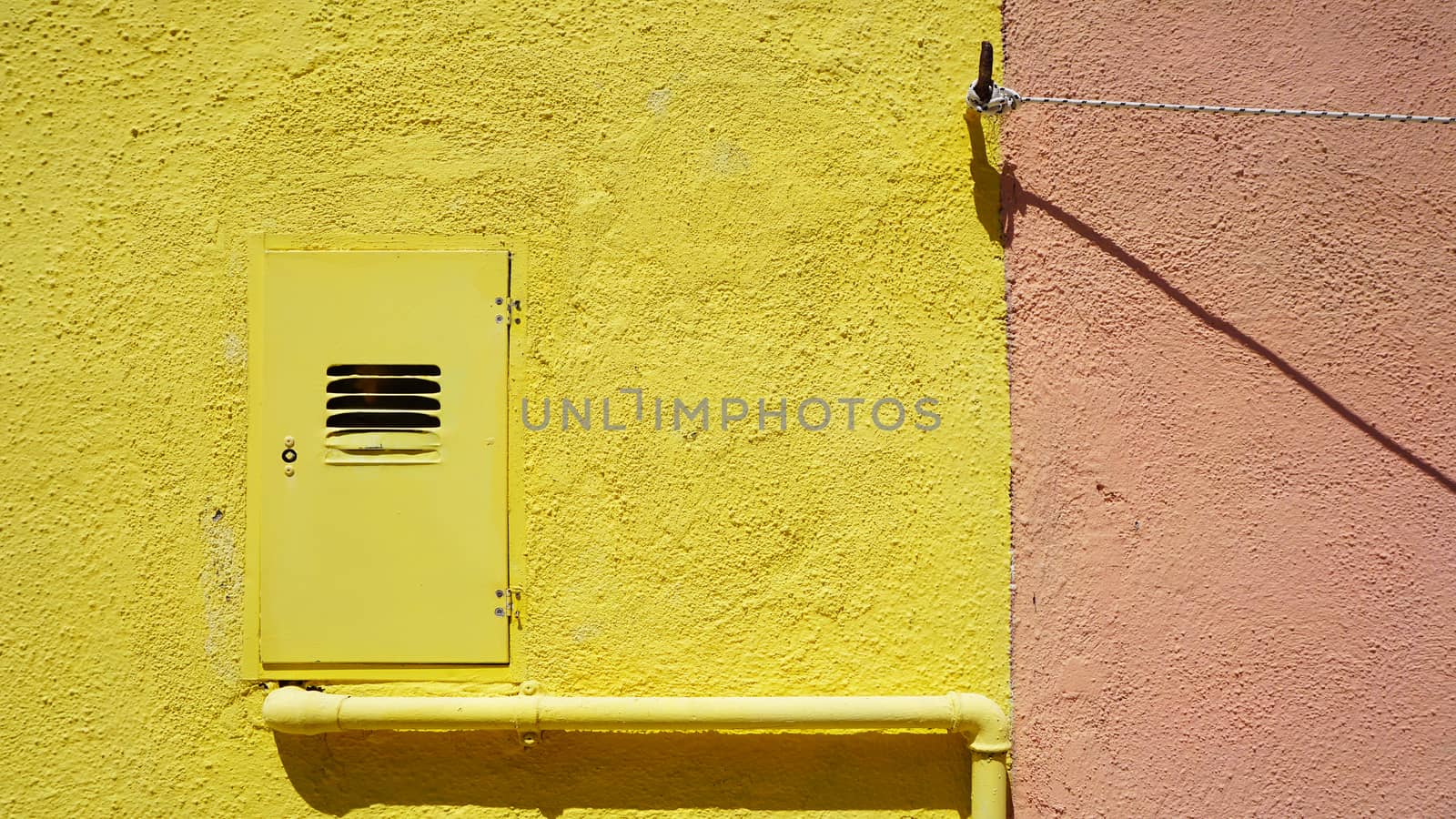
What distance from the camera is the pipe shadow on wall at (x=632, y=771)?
7.86 ft

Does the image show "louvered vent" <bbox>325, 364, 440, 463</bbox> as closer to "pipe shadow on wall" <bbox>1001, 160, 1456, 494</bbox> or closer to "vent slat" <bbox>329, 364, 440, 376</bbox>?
"vent slat" <bbox>329, 364, 440, 376</bbox>

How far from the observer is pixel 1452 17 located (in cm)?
249

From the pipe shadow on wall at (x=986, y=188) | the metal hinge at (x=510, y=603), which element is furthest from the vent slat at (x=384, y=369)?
the pipe shadow on wall at (x=986, y=188)

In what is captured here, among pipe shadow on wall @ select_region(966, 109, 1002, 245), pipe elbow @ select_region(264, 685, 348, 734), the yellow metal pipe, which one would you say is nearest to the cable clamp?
pipe shadow on wall @ select_region(966, 109, 1002, 245)

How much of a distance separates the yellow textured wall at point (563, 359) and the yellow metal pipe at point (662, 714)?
7cm

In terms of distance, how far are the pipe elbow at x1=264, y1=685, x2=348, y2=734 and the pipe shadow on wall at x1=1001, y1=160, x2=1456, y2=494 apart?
6.75 ft

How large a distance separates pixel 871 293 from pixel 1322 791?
1.73 metres

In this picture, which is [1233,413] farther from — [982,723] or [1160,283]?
[982,723]

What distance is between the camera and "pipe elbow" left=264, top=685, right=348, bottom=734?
7.54ft

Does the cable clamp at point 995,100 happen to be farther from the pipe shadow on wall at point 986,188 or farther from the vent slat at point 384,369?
the vent slat at point 384,369

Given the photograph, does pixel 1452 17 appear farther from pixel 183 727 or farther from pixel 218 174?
pixel 183 727

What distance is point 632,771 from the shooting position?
2404 mm

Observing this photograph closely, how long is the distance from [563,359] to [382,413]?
473 millimetres

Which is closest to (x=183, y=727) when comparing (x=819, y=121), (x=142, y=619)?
(x=142, y=619)
